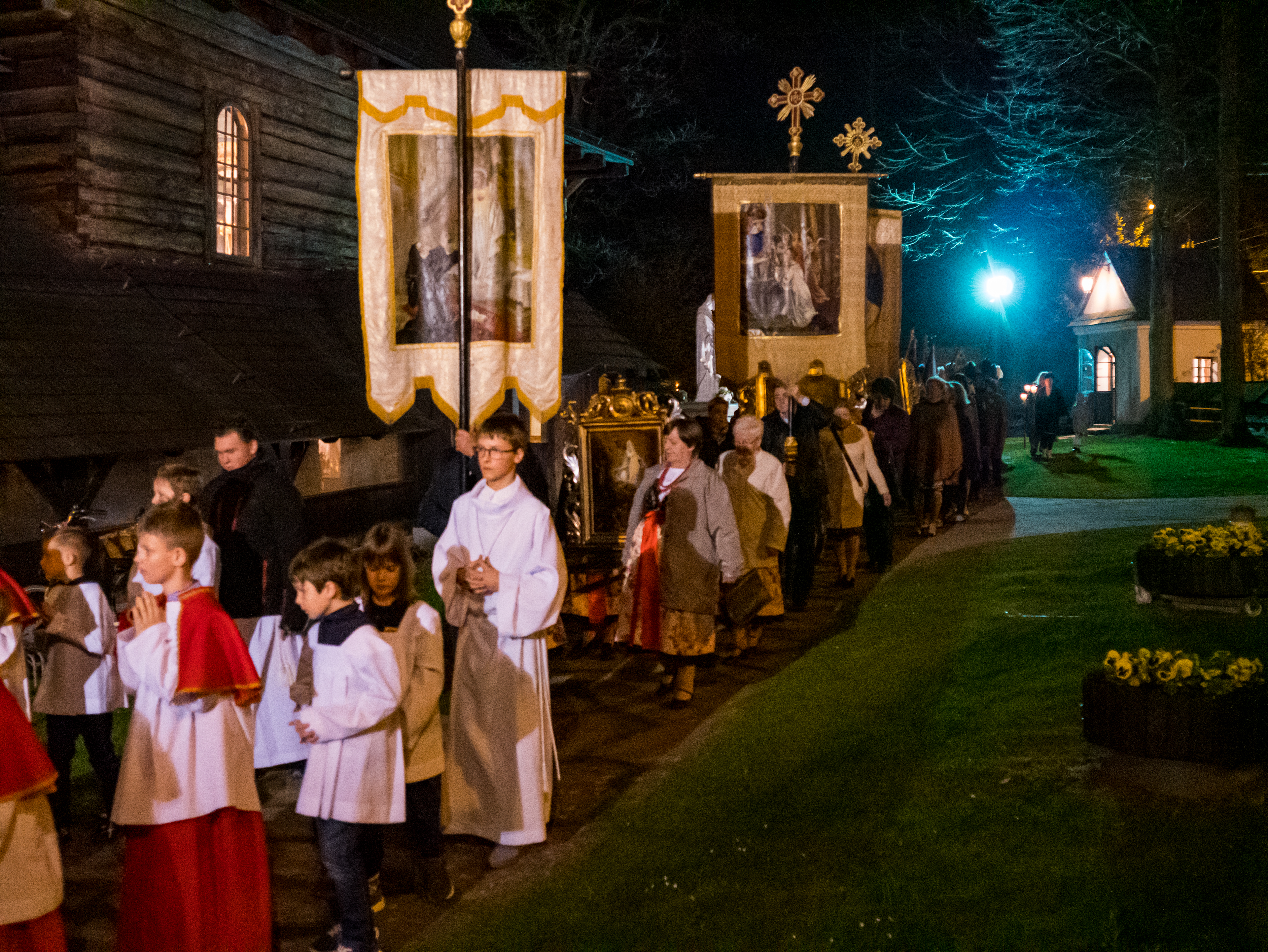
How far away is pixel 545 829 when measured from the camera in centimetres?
642

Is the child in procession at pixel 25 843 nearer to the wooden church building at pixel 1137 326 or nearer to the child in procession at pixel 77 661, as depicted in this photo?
the child in procession at pixel 77 661

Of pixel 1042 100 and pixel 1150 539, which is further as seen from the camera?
pixel 1042 100

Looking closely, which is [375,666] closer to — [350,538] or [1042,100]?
[350,538]

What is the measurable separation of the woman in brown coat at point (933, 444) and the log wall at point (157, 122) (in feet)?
28.9

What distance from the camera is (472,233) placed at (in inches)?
326

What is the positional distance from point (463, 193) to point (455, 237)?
466 mm

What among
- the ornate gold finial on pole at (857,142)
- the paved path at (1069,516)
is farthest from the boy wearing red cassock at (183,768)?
the ornate gold finial on pole at (857,142)

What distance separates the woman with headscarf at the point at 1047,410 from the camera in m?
27.2

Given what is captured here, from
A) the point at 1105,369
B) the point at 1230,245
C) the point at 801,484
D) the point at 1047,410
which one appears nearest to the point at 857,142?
the point at 801,484

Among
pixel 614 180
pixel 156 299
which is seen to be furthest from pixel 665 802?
pixel 614 180

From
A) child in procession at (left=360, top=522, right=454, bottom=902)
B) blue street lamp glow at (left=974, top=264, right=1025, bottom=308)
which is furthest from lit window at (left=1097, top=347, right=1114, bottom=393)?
child in procession at (left=360, top=522, right=454, bottom=902)

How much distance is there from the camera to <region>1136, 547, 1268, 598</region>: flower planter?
9.72 meters

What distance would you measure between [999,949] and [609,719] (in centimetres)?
410

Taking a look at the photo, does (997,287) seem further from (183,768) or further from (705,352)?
(183,768)
